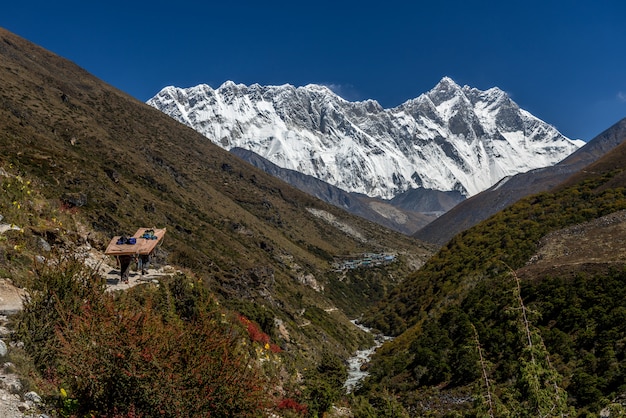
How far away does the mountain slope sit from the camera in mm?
41781

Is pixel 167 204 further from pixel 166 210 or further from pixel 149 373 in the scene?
pixel 149 373

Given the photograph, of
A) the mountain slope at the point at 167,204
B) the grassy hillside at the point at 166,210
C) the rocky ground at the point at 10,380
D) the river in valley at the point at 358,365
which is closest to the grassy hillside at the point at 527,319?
the river in valley at the point at 358,365

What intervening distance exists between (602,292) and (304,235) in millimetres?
134555

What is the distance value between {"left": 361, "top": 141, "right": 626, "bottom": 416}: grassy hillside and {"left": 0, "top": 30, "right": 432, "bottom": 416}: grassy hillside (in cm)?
1096

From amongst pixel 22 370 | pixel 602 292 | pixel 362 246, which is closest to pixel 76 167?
pixel 22 370

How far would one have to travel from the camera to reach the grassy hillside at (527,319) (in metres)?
11.0

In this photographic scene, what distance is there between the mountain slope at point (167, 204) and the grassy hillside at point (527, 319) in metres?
11.3

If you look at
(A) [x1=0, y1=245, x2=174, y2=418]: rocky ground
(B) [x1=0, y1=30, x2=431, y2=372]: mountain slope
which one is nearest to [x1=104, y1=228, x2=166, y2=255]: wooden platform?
(A) [x1=0, y1=245, x2=174, y2=418]: rocky ground

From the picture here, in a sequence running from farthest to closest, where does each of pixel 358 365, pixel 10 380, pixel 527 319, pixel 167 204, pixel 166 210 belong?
pixel 167 204
pixel 166 210
pixel 358 365
pixel 527 319
pixel 10 380

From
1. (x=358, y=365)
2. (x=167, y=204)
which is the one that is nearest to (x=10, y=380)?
(x=358, y=365)

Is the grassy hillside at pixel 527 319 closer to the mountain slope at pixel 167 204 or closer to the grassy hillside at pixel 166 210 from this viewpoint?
the grassy hillside at pixel 166 210

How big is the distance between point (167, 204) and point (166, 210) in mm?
7188

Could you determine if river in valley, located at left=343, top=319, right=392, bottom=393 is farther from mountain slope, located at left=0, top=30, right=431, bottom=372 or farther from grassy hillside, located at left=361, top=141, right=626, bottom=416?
grassy hillside, located at left=361, top=141, right=626, bottom=416

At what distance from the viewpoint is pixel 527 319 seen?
10781 millimetres
